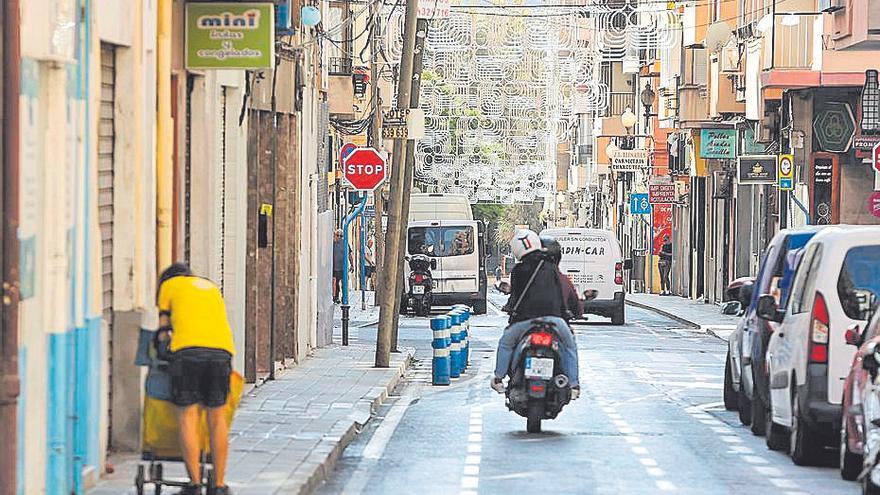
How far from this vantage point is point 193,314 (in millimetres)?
11484

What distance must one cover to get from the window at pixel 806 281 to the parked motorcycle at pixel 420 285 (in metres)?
27.6

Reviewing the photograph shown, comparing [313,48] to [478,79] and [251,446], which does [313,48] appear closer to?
[251,446]

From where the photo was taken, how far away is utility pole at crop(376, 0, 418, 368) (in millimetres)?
25312

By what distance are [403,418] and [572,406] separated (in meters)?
2.32

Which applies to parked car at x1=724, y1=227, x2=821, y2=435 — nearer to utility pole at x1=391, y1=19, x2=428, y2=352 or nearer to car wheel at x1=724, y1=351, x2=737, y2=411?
car wheel at x1=724, y1=351, x2=737, y2=411

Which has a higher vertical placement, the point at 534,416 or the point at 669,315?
the point at 534,416

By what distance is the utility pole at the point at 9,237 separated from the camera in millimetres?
9836

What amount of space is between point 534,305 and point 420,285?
2613 centimetres

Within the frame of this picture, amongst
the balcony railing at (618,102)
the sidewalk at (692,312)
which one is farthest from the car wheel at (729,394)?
the balcony railing at (618,102)

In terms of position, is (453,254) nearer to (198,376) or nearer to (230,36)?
(230,36)

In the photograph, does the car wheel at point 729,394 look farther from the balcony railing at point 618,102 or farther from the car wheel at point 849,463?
the balcony railing at point 618,102

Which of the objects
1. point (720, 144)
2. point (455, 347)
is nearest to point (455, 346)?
point (455, 347)

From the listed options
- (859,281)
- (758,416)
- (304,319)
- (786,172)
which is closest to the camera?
(859,281)

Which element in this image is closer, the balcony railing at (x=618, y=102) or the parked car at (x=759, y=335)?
the parked car at (x=759, y=335)
